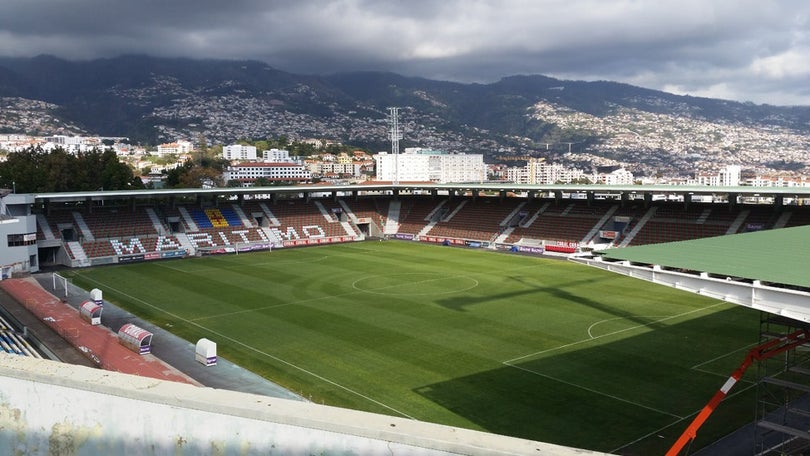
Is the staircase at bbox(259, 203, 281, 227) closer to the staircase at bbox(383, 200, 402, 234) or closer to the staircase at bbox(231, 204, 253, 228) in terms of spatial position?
the staircase at bbox(231, 204, 253, 228)

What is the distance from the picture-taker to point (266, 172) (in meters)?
161

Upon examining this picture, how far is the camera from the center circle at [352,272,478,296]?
38.8 metres

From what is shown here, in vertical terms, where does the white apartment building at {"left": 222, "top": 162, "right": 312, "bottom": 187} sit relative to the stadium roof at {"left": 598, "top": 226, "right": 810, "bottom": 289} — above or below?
above

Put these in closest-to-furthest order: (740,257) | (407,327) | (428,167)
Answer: (740,257) → (407,327) → (428,167)

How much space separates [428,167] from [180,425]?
16967 centimetres

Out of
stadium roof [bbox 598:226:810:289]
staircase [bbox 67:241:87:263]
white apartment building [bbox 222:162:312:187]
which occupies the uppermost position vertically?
white apartment building [bbox 222:162:312:187]

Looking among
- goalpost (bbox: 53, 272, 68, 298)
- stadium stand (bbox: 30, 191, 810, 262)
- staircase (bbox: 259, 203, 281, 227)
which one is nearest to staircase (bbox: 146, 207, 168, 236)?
stadium stand (bbox: 30, 191, 810, 262)

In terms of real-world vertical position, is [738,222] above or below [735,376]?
above

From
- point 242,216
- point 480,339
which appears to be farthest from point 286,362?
point 242,216

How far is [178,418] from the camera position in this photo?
21.6 ft

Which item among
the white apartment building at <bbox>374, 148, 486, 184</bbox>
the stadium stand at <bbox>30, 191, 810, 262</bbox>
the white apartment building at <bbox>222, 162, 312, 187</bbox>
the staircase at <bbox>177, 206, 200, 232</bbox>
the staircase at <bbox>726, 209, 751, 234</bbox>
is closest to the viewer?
the staircase at <bbox>726, 209, 751, 234</bbox>

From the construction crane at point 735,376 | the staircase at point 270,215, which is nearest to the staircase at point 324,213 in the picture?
the staircase at point 270,215

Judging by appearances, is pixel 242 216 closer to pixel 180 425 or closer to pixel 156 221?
pixel 156 221

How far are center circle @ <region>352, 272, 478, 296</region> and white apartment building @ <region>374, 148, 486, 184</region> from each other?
350ft
